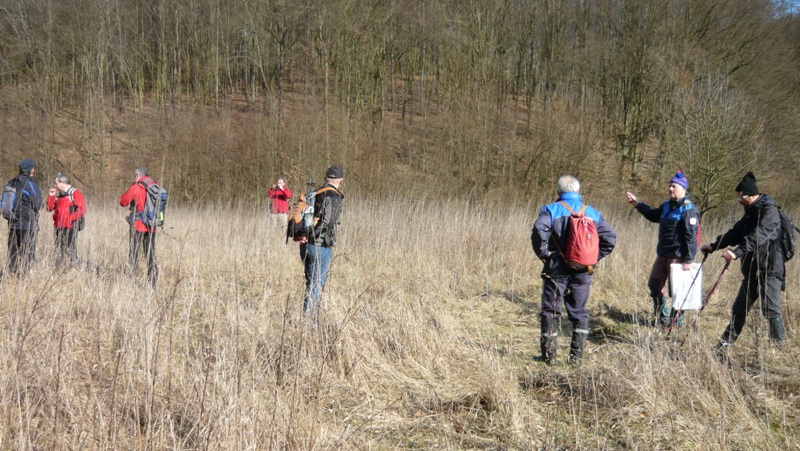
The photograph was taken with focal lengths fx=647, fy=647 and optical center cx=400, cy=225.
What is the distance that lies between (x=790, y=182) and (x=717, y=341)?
1511cm

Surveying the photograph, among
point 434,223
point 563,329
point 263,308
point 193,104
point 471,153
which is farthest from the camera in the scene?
point 193,104

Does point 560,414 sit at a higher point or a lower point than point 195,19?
lower

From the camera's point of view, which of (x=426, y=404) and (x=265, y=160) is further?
(x=265, y=160)

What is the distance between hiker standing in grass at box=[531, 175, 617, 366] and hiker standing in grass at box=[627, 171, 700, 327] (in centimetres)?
131

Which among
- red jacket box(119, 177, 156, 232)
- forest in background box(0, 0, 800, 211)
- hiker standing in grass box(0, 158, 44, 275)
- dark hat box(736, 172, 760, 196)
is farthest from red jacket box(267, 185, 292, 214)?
dark hat box(736, 172, 760, 196)

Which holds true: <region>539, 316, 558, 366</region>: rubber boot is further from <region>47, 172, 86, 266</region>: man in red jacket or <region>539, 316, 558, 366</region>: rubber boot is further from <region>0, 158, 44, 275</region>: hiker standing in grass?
<region>47, 172, 86, 266</region>: man in red jacket

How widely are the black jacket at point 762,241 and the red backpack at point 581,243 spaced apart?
4.13 ft

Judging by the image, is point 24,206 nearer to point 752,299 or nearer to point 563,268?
point 563,268

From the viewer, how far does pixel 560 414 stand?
3992 millimetres

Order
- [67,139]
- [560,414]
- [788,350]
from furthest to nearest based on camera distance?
[67,139] < [788,350] < [560,414]

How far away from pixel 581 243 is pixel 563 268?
272 mm

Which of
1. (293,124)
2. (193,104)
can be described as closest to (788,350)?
(293,124)

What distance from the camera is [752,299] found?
5.54 meters

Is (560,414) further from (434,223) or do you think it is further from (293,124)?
(293,124)
